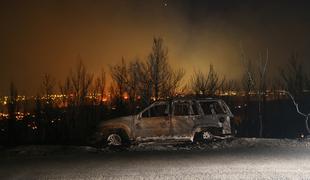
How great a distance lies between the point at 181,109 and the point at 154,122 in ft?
3.86

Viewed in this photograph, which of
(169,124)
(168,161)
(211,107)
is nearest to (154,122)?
(169,124)

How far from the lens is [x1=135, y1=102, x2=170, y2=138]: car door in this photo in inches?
769

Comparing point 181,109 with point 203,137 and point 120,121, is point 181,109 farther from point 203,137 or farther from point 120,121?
point 120,121

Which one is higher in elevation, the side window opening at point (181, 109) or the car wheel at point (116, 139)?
the side window opening at point (181, 109)

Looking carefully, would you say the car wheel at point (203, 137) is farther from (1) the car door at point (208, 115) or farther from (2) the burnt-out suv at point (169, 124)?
(1) the car door at point (208, 115)

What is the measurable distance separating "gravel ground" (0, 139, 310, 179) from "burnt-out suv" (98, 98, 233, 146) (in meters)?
Result: 0.43

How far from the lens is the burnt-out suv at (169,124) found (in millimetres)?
19469

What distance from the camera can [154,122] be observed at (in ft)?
64.2

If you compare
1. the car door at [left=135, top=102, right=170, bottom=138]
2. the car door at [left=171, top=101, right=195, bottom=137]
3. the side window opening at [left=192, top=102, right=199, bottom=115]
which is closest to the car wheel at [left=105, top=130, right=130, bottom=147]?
the car door at [left=135, top=102, right=170, bottom=138]

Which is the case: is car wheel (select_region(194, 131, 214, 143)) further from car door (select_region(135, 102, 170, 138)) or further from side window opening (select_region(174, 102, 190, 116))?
car door (select_region(135, 102, 170, 138))

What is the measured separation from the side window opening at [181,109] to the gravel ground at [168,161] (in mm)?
1232

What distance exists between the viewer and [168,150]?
17.9 m

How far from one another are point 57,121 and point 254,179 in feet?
146

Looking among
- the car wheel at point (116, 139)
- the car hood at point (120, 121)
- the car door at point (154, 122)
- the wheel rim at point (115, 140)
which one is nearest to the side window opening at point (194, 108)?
the car door at point (154, 122)
